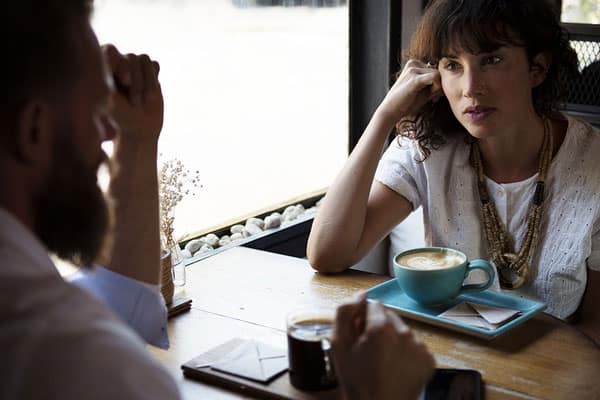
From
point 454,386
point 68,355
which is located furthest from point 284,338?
point 68,355

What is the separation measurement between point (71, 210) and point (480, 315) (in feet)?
2.99

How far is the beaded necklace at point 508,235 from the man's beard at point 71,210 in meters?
1.23

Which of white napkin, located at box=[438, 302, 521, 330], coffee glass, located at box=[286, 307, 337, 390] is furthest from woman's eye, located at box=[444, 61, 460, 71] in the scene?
coffee glass, located at box=[286, 307, 337, 390]

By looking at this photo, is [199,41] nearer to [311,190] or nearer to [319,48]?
[319,48]

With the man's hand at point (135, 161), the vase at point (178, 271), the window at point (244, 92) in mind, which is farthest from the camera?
the window at point (244, 92)

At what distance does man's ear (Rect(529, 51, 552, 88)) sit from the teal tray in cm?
67

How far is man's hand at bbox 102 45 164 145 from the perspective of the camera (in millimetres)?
1427

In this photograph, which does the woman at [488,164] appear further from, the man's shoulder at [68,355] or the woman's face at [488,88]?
the man's shoulder at [68,355]

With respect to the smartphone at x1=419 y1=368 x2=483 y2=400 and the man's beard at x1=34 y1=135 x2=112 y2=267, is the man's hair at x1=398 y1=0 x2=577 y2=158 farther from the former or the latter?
the man's beard at x1=34 y1=135 x2=112 y2=267

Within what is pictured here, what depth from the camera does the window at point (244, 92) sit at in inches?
94.3

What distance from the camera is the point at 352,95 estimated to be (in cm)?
311

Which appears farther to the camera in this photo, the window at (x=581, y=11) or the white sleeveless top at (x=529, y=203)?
the window at (x=581, y=11)

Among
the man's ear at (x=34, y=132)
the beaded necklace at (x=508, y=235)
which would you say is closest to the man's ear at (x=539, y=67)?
the beaded necklace at (x=508, y=235)

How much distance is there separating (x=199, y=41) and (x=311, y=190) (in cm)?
83
